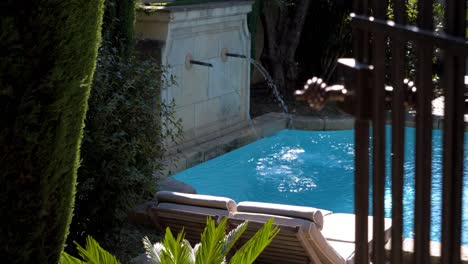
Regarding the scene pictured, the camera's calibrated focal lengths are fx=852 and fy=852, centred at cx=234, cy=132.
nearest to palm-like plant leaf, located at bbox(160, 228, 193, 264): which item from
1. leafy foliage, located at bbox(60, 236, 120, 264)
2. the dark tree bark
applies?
leafy foliage, located at bbox(60, 236, 120, 264)

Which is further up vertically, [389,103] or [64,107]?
[389,103]

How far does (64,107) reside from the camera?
4.42m

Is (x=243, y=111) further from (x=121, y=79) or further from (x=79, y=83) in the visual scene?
(x=79, y=83)

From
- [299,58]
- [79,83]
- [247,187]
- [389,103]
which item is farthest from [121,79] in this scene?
[299,58]

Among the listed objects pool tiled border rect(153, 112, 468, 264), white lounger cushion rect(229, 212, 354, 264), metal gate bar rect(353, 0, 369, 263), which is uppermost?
metal gate bar rect(353, 0, 369, 263)

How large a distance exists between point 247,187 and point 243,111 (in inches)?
97.4

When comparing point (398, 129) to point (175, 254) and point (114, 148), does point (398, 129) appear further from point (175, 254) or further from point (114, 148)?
point (114, 148)

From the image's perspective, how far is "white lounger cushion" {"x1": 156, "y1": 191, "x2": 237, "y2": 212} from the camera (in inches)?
241

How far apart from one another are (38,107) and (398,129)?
2754 millimetres

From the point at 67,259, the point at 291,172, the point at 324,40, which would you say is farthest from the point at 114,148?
the point at 324,40

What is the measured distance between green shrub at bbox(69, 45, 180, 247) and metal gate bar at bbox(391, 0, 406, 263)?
176 inches

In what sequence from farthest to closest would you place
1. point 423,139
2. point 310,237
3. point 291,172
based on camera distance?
1. point 291,172
2. point 310,237
3. point 423,139

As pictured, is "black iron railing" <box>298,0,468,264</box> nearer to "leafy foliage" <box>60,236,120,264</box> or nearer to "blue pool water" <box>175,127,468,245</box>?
"leafy foliage" <box>60,236,120,264</box>

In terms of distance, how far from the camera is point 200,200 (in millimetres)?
6277
